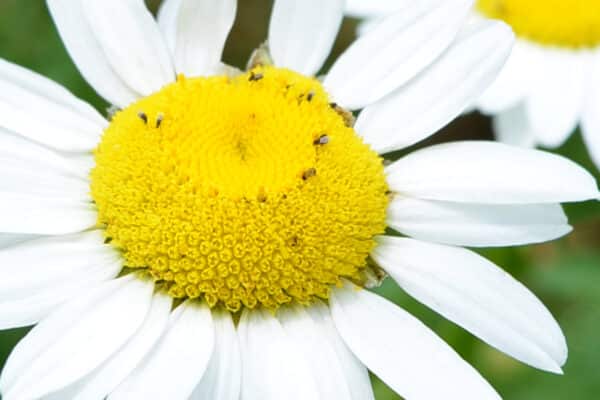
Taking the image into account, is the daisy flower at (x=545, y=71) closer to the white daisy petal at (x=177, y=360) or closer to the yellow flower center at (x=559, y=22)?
the yellow flower center at (x=559, y=22)

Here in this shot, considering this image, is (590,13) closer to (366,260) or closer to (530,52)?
(530,52)

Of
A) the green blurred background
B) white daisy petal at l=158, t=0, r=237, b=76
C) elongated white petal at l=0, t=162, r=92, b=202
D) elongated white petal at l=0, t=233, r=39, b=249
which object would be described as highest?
white daisy petal at l=158, t=0, r=237, b=76

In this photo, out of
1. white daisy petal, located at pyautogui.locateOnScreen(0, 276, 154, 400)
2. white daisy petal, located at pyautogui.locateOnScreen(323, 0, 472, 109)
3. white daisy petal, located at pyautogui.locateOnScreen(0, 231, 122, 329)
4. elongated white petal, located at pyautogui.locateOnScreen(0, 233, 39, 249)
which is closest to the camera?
white daisy petal, located at pyautogui.locateOnScreen(0, 276, 154, 400)

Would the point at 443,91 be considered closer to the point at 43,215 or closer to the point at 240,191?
the point at 240,191

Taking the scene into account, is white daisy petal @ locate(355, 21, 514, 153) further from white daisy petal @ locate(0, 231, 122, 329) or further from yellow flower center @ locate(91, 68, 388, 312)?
white daisy petal @ locate(0, 231, 122, 329)

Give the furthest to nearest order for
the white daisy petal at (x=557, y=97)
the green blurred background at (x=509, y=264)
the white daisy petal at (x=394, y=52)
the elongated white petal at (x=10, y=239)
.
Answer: the green blurred background at (x=509, y=264)
the white daisy petal at (x=557, y=97)
the white daisy petal at (x=394, y=52)
the elongated white petal at (x=10, y=239)

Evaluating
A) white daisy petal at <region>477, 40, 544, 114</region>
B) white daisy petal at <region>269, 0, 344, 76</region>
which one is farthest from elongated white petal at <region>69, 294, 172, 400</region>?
white daisy petal at <region>477, 40, 544, 114</region>

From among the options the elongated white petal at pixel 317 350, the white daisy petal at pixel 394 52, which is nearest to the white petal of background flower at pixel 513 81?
the white daisy petal at pixel 394 52
